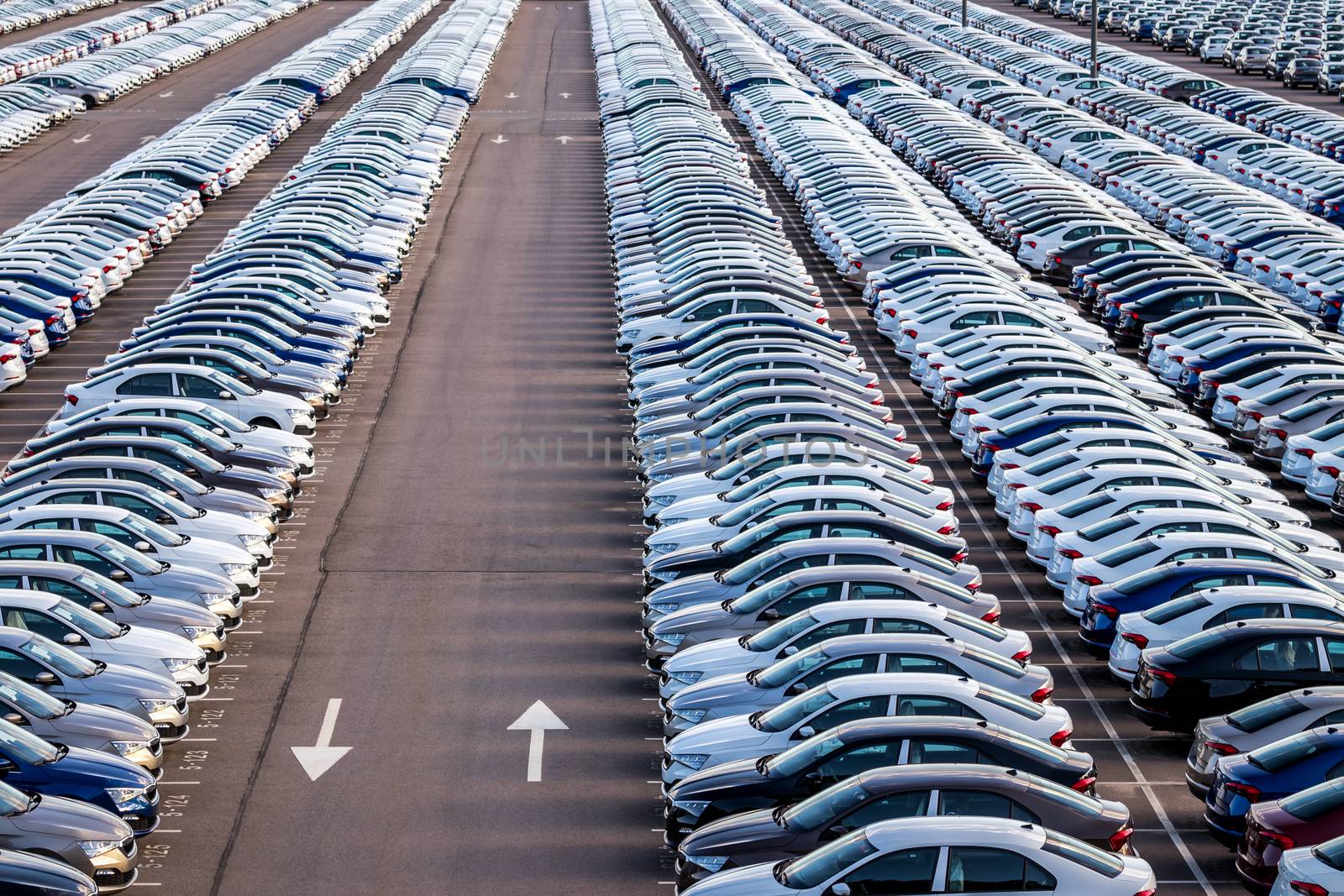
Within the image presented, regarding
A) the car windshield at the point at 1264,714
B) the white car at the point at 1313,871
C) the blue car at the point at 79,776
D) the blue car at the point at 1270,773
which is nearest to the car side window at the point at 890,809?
the white car at the point at 1313,871

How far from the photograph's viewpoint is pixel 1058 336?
2955 cm

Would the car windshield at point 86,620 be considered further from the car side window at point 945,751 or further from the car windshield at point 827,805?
the car side window at point 945,751

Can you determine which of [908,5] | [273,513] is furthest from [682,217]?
[908,5]

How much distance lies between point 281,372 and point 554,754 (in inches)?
533

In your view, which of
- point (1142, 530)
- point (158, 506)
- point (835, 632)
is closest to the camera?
point (835, 632)

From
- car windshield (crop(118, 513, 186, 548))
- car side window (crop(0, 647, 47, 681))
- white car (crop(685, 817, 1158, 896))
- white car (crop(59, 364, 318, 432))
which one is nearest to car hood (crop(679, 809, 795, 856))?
white car (crop(685, 817, 1158, 896))

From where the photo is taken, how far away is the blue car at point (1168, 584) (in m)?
19.3

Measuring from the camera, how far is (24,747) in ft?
51.6

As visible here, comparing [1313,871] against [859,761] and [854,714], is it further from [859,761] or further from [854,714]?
[854,714]

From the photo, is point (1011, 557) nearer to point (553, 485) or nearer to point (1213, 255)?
point (553, 485)

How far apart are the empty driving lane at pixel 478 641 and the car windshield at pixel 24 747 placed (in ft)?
6.80

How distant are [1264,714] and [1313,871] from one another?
128 inches

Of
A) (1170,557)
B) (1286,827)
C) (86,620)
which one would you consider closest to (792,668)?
(1286,827)

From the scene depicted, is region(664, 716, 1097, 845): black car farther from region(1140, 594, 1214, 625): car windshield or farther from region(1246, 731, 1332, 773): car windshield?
region(1140, 594, 1214, 625): car windshield
